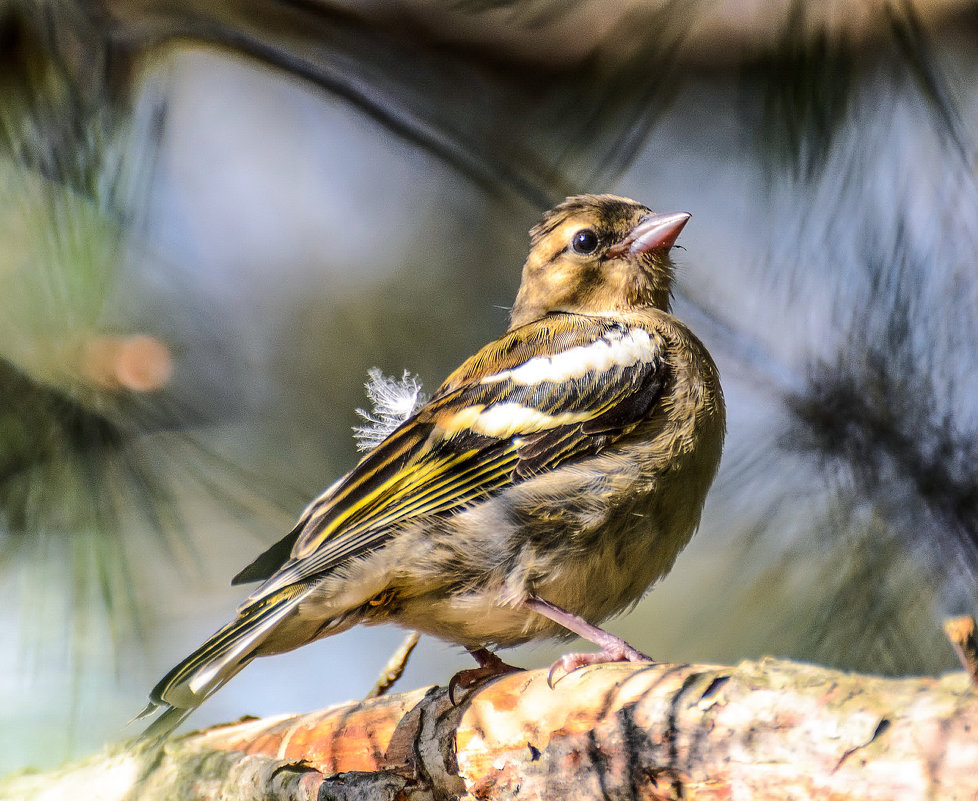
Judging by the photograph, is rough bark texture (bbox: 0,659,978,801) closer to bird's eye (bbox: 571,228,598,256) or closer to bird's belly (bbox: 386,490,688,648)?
bird's belly (bbox: 386,490,688,648)

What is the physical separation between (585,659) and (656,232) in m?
1.35

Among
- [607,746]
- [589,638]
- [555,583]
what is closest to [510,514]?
[555,583]

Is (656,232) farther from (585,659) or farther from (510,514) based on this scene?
(585,659)

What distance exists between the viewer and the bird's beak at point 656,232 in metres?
2.72

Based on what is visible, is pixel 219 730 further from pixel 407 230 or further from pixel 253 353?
pixel 407 230

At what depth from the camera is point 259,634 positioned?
2.09 metres

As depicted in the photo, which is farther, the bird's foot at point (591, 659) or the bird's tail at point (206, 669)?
the bird's tail at point (206, 669)

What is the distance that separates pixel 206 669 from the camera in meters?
2.03

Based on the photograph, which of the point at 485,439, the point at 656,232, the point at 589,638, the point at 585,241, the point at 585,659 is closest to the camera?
the point at 585,659

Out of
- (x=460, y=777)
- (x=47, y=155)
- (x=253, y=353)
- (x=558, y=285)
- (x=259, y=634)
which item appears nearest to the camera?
(x=460, y=777)

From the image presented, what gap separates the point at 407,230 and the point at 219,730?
5.18 ft

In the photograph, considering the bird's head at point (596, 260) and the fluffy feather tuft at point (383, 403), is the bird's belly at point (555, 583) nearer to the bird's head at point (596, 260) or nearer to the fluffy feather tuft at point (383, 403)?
the fluffy feather tuft at point (383, 403)

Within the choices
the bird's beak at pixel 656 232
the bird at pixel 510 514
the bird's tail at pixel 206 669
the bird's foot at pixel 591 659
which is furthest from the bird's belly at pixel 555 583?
the bird's beak at pixel 656 232

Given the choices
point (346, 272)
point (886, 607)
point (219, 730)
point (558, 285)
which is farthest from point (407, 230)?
point (886, 607)
